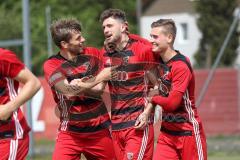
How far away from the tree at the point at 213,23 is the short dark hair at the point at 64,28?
127ft

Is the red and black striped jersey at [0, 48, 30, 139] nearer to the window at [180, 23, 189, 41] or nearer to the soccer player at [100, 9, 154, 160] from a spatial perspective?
the soccer player at [100, 9, 154, 160]

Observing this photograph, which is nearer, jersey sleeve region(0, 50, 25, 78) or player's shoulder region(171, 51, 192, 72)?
jersey sleeve region(0, 50, 25, 78)

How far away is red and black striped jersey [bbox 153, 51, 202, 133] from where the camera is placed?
7949mm

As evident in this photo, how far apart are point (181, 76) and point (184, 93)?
19 centimetres

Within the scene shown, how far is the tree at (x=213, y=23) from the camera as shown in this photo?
47375 mm

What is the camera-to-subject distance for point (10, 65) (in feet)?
21.9

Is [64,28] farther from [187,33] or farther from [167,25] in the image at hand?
[187,33]

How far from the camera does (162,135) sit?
8234 millimetres

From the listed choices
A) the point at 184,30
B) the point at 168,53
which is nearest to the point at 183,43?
the point at 184,30

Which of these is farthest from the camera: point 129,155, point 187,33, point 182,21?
point 182,21

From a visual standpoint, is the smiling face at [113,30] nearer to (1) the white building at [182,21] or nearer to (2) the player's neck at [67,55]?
(2) the player's neck at [67,55]

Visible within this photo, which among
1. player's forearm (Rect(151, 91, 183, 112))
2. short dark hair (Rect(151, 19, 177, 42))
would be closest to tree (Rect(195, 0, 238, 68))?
short dark hair (Rect(151, 19, 177, 42))

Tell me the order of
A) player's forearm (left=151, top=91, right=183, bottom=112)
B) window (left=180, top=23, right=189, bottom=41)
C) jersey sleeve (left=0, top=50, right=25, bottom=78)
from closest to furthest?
jersey sleeve (left=0, top=50, right=25, bottom=78)
player's forearm (left=151, top=91, right=183, bottom=112)
window (left=180, top=23, right=189, bottom=41)

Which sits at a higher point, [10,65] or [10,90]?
[10,65]
